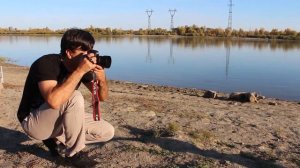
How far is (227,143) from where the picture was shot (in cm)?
510

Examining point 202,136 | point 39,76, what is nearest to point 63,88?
point 39,76

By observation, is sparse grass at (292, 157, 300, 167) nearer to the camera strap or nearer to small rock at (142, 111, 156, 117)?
the camera strap

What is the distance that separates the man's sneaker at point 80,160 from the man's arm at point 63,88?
1.97ft

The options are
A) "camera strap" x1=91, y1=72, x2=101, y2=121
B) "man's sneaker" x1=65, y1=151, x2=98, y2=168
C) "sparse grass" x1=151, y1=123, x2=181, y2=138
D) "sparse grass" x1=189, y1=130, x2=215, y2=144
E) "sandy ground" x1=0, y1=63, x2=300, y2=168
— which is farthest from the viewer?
"sparse grass" x1=151, y1=123, x2=181, y2=138

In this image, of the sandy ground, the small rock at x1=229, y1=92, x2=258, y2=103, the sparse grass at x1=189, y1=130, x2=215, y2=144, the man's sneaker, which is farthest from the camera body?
the small rock at x1=229, y1=92, x2=258, y2=103

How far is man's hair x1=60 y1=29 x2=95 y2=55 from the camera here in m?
3.66

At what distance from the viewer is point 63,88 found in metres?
3.54

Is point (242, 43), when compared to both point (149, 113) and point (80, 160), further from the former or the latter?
point (80, 160)

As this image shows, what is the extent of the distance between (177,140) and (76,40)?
73.3 inches

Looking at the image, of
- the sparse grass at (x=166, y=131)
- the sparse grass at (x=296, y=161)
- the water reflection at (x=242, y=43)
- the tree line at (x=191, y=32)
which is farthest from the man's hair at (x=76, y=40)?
the tree line at (x=191, y=32)

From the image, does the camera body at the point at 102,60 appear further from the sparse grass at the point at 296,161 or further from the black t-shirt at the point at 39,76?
the sparse grass at the point at 296,161

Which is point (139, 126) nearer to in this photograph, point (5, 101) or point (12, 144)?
point (12, 144)

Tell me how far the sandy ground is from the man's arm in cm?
78

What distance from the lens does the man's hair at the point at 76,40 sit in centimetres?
366
